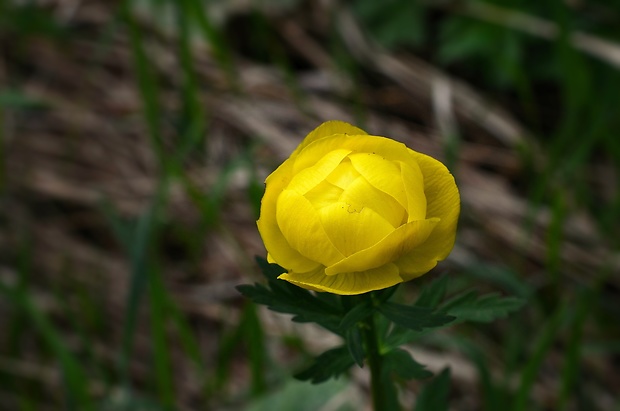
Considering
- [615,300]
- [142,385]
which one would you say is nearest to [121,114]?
[142,385]

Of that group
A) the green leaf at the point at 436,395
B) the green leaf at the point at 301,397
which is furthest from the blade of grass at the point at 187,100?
the green leaf at the point at 436,395

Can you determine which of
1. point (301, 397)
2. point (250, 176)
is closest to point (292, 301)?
point (301, 397)

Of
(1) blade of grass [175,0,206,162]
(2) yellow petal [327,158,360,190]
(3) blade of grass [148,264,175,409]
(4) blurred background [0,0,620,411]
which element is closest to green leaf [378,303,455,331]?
(2) yellow petal [327,158,360,190]

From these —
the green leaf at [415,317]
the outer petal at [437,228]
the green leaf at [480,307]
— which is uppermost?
the outer petal at [437,228]

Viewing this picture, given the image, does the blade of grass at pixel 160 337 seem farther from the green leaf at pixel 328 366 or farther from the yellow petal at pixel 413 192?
the yellow petal at pixel 413 192

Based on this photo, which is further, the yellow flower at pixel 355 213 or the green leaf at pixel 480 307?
the green leaf at pixel 480 307
